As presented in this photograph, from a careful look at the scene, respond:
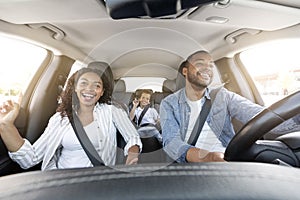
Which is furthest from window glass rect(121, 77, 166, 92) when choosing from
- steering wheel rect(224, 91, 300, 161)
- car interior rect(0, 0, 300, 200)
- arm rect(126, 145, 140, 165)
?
steering wheel rect(224, 91, 300, 161)

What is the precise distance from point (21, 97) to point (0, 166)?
1.60ft

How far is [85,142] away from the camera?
1.58 metres

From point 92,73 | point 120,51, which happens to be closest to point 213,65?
point 120,51

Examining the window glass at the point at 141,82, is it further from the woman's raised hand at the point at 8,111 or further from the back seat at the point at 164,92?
the woman's raised hand at the point at 8,111

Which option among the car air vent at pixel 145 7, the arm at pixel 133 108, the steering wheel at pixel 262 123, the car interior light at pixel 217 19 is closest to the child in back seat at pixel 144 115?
the arm at pixel 133 108

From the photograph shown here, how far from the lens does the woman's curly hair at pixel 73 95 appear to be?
166 cm

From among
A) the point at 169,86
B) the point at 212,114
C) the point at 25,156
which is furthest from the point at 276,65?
the point at 25,156

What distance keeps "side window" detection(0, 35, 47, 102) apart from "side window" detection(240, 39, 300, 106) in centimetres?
129

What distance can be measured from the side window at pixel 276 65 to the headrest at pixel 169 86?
49cm

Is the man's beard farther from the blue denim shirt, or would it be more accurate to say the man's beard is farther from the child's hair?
the child's hair

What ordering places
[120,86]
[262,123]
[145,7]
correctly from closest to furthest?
[145,7] → [262,123] → [120,86]

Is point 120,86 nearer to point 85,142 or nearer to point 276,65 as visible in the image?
point 85,142

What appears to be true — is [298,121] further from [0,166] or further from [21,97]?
[21,97]

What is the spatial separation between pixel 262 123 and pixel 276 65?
1.04 metres
